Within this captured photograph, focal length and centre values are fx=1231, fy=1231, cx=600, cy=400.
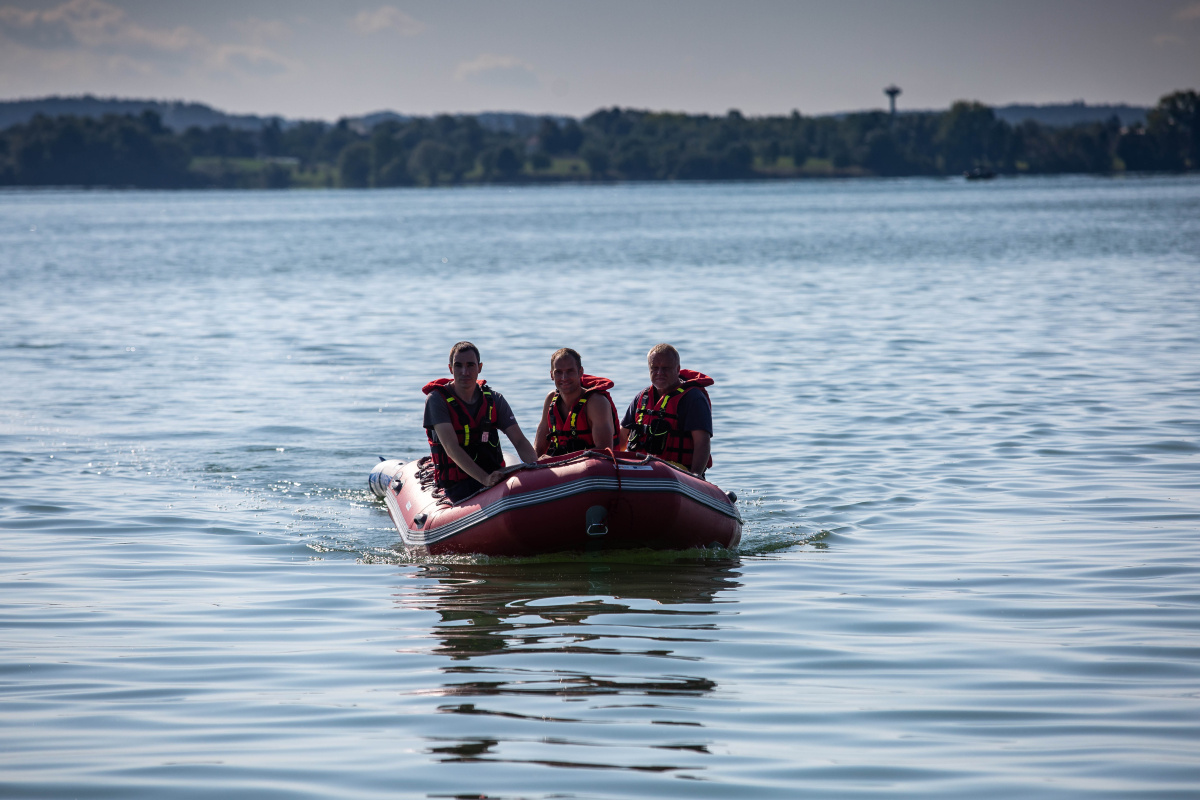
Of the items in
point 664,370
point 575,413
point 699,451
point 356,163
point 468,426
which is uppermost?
point 356,163

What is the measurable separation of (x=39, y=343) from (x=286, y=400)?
8778mm

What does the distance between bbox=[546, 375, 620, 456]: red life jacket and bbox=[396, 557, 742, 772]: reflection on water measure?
0.91 metres

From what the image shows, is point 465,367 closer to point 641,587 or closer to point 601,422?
point 601,422

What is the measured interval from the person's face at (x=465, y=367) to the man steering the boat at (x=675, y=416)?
1.21m

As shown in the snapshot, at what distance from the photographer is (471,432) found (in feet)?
30.2

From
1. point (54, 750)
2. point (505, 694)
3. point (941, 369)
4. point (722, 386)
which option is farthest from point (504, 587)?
point (941, 369)

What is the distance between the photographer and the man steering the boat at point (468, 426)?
8.94 m

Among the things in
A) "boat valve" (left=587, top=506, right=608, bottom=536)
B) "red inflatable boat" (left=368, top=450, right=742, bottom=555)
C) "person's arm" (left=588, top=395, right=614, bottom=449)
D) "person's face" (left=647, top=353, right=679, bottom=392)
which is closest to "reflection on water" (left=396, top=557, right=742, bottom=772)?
"red inflatable boat" (left=368, top=450, right=742, bottom=555)

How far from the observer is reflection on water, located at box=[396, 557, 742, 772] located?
5.26 metres

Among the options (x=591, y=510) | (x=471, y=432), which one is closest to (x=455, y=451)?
(x=471, y=432)

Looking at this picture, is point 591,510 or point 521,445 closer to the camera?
point 591,510

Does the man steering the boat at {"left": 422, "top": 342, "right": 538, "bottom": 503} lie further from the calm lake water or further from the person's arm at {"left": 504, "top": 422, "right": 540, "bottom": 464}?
the calm lake water

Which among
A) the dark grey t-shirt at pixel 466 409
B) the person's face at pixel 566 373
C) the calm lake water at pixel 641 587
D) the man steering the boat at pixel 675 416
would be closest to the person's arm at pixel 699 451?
the man steering the boat at pixel 675 416

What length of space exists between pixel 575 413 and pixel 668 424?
789mm
